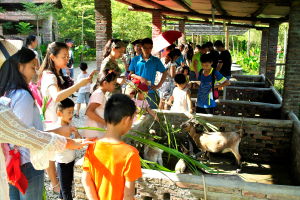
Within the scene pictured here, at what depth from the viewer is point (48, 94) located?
129 inches

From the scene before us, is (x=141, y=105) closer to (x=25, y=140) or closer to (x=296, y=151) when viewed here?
(x=296, y=151)

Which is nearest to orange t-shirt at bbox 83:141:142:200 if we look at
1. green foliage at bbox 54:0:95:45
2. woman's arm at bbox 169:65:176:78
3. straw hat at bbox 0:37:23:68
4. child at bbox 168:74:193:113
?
straw hat at bbox 0:37:23:68

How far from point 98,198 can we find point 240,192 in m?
1.39

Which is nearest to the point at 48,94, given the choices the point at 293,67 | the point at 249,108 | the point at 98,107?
the point at 98,107

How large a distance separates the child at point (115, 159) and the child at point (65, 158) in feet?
4.10

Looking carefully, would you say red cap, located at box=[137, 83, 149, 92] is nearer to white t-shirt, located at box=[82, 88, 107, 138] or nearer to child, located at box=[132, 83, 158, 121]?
child, located at box=[132, 83, 158, 121]

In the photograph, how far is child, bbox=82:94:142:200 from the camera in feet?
6.83

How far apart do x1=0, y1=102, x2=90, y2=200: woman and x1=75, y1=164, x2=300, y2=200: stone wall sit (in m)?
1.24

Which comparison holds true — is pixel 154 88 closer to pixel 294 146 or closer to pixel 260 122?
pixel 260 122

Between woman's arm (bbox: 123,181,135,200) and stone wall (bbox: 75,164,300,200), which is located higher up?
woman's arm (bbox: 123,181,135,200)

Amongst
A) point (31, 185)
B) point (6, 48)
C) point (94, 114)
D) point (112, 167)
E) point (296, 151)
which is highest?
point (6, 48)

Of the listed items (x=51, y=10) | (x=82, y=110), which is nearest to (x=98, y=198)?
(x=82, y=110)

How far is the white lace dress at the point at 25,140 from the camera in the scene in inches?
66.1

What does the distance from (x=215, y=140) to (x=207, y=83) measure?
3.89 ft
